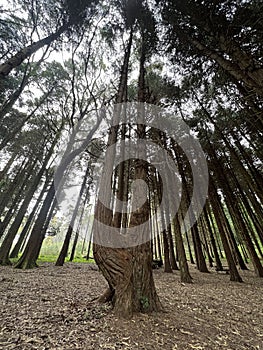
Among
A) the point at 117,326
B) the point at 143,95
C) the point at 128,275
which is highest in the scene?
the point at 143,95

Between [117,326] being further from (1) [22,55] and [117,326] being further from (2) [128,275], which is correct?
(1) [22,55]

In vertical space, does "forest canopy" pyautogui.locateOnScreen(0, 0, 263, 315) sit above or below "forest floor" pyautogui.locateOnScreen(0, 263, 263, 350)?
above

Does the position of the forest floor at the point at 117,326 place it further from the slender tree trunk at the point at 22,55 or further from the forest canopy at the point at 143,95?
the slender tree trunk at the point at 22,55

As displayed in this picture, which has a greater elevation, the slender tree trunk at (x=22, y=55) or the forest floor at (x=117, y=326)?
the slender tree trunk at (x=22, y=55)

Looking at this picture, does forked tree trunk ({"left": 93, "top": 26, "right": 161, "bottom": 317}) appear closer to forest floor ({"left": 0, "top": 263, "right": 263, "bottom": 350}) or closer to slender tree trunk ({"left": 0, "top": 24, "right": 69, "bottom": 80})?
forest floor ({"left": 0, "top": 263, "right": 263, "bottom": 350})

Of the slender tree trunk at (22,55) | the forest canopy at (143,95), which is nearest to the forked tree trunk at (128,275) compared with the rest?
the forest canopy at (143,95)

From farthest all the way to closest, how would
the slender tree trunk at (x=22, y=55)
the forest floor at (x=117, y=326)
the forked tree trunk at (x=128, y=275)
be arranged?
1. the slender tree trunk at (x=22, y=55)
2. the forked tree trunk at (x=128, y=275)
3. the forest floor at (x=117, y=326)

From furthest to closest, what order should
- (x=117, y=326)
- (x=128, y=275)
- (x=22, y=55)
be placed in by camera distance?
(x=22, y=55)
(x=128, y=275)
(x=117, y=326)

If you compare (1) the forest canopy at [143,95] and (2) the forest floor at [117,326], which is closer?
(2) the forest floor at [117,326]

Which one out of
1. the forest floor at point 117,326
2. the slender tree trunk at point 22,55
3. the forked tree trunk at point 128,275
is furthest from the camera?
the slender tree trunk at point 22,55

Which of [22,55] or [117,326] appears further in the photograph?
[22,55]

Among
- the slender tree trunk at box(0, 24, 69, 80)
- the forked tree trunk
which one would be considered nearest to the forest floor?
the forked tree trunk

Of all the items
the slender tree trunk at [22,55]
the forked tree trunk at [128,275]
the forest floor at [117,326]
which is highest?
the slender tree trunk at [22,55]

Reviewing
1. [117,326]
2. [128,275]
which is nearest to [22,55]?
[128,275]
